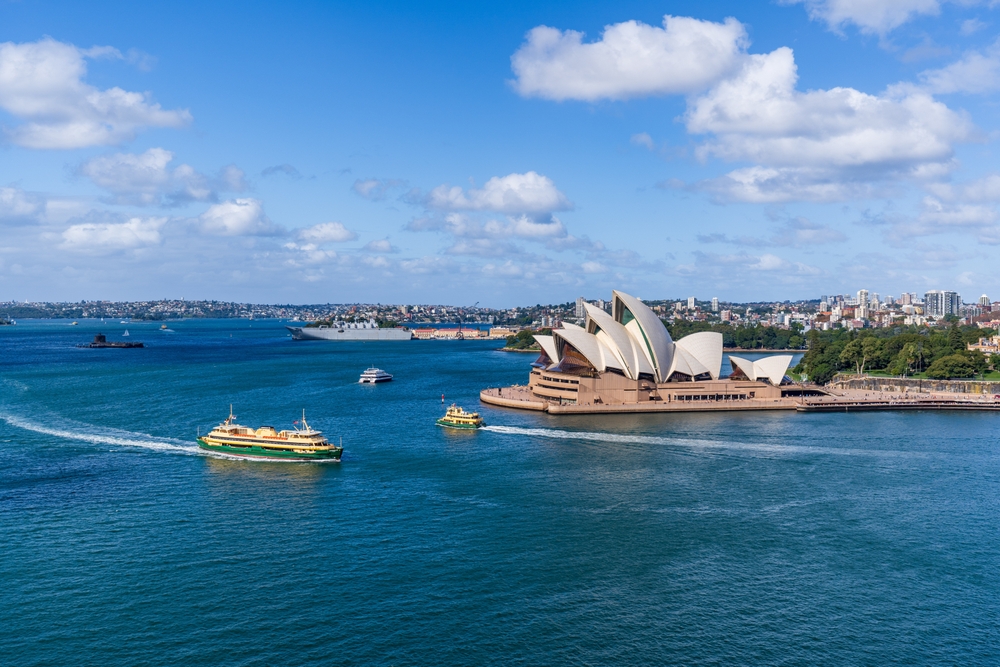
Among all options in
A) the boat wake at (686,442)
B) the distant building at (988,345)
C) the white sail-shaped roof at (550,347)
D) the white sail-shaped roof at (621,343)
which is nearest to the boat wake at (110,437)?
the boat wake at (686,442)

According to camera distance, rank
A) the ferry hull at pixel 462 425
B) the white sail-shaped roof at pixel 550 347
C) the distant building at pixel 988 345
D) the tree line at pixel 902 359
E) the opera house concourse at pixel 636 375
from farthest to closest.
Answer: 1. the distant building at pixel 988 345
2. the tree line at pixel 902 359
3. the white sail-shaped roof at pixel 550 347
4. the opera house concourse at pixel 636 375
5. the ferry hull at pixel 462 425

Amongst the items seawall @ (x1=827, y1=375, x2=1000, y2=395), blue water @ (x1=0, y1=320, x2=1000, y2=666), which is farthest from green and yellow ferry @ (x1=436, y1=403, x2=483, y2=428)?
seawall @ (x1=827, y1=375, x2=1000, y2=395)

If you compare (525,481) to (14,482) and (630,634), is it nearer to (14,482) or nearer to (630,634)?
(630,634)

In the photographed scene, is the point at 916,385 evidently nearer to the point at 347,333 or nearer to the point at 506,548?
the point at 506,548

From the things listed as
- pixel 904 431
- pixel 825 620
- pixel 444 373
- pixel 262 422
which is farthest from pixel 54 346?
pixel 825 620

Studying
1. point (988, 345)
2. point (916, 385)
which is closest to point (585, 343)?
point (916, 385)

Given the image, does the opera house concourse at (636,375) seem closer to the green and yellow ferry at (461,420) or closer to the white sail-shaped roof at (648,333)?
the white sail-shaped roof at (648,333)

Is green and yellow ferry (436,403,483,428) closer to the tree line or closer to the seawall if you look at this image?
the seawall
